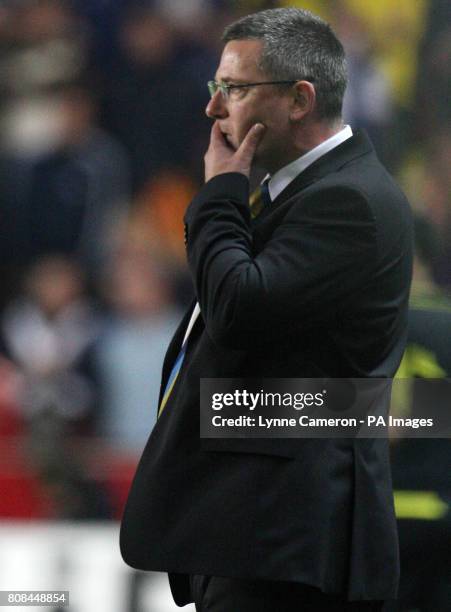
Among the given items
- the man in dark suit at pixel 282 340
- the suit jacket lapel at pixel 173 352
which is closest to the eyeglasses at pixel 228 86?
the man in dark suit at pixel 282 340

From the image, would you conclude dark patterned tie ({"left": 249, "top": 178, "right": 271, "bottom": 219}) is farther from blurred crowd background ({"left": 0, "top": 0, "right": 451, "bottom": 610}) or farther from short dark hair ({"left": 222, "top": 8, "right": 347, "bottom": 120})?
blurred crowd background ({"left": 0, "top": 0, "right": 451, "bottom": 610})

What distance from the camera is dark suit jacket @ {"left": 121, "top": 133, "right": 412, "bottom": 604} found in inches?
75.4

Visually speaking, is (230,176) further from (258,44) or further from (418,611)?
(418,611)

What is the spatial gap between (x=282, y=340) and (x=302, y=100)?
40 cm

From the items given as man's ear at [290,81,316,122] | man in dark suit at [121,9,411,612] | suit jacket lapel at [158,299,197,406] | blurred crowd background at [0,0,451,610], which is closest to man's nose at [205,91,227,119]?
man in dark suit at [121,9,411,612]

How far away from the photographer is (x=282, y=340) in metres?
1.94

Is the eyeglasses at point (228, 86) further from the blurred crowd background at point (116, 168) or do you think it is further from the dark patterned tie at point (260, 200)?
the blurred crowd background at point (116, 168)

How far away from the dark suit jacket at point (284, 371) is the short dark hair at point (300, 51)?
147 millimetres

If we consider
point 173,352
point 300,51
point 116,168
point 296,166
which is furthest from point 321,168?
point 116,168

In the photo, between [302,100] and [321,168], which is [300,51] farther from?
[321,168]

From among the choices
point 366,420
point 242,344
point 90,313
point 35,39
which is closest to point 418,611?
point 366,420

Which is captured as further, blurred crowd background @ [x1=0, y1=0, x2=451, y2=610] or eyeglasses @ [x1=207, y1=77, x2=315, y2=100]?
blurred crowd background @ [x1=0, y1=0, x2=451, y2=610]

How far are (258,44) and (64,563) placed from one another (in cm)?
264

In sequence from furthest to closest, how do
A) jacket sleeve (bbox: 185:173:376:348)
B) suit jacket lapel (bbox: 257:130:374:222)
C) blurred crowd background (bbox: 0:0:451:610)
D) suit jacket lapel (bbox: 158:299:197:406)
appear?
blurred crowd background (bbox: 0:0:451:610)
suit jacket lapel (bbox: 158:299:197:406)
suit jacket lapel (bbox: 257:130:374:222)
jacket sleeve (bbox: 185:173:376:348)
